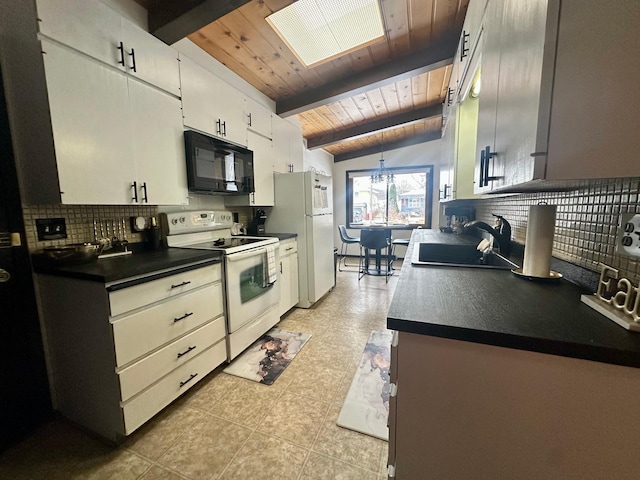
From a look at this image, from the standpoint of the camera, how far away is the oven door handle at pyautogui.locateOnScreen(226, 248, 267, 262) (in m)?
1.98

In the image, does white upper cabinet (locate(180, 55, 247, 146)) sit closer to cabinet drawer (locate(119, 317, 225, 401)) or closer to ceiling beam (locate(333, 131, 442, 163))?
cabinet drawer (locate(119, 317, 225, 401))

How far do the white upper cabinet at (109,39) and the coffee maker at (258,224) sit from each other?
4.86 feet

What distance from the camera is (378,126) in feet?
14.3

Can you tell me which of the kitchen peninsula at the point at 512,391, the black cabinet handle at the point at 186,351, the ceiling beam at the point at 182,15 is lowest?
the black cabinet handle at the point at 186,351

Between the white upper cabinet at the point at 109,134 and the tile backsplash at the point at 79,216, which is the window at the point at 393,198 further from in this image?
the tile backsplash at the point at 79,216

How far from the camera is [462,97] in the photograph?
6.22 ft

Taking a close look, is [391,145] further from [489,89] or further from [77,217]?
[77,217]

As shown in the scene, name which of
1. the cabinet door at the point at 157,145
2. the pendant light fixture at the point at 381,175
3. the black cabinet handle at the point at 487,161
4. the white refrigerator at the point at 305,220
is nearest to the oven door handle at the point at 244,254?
the cabinet door at the point at 157,145

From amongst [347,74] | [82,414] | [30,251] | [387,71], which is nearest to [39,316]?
[30,251]

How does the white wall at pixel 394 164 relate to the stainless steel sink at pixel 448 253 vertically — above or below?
above

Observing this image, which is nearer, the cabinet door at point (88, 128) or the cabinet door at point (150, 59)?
the cabinet door at point (88, 128)

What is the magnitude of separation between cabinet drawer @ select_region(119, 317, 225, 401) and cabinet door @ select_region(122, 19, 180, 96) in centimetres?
169

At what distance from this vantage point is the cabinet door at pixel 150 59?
157 cm

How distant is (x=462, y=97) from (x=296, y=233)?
2.03 meters
